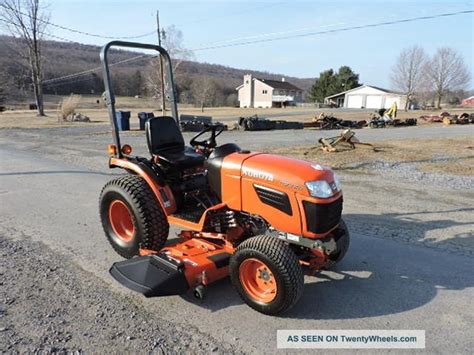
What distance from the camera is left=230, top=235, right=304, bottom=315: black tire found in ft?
8.57

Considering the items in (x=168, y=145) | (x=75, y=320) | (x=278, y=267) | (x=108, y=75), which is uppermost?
(x=108, y=75)

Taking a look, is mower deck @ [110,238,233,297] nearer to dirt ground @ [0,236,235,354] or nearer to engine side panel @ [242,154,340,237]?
dirt ground @ [0,236,235,354]

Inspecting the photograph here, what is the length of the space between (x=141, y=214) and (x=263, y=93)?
3286 inches

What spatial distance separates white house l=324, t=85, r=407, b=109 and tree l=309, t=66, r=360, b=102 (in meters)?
1.49

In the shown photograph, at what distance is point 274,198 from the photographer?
285cm

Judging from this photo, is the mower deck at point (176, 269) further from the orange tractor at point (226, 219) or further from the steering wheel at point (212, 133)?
the steering wheel at point (212, 133)

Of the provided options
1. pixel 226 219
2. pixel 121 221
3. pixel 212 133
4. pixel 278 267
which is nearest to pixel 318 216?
pixel 278 267

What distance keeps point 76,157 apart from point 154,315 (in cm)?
843

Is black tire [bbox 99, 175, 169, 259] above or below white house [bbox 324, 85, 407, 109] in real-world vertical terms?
below

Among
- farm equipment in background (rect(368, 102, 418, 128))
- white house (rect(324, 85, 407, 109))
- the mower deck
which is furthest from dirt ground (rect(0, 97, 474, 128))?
the mower deck

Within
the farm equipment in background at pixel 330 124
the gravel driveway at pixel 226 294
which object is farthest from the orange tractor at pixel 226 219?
the farm equipment in background at pixel 330 124

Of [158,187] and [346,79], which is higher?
[346,79]

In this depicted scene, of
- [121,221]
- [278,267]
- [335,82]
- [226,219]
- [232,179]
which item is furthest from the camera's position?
[335,82]

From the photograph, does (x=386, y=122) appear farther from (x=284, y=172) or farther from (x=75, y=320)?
(x=75, y=320)
